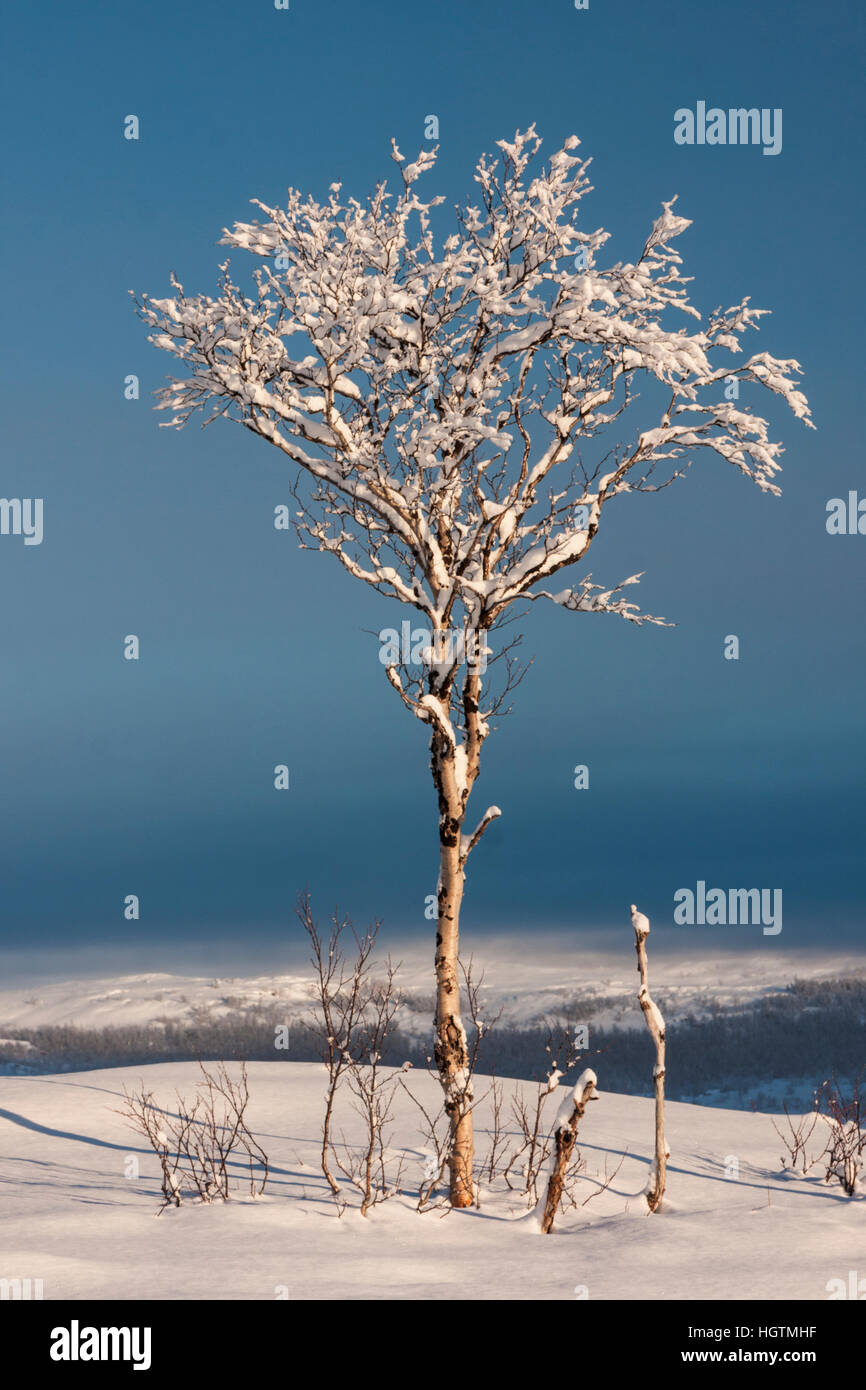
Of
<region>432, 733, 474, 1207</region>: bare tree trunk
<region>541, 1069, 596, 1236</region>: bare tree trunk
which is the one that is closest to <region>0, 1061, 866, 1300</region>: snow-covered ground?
<region>541, 1069, 596, 1236</region>: bare tree trunk

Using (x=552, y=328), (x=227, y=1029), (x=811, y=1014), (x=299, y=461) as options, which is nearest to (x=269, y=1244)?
(x=299, y=461)

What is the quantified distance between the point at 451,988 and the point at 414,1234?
2002 mm

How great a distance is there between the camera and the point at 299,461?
10.6 meters

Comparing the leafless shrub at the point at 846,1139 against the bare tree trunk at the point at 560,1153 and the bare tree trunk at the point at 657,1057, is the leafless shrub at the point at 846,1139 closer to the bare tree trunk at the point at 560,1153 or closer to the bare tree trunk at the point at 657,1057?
the bare tree trunk at the point at 657,1057

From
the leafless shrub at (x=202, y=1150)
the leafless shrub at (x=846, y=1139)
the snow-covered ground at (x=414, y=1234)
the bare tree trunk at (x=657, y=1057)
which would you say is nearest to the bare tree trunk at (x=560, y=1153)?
the snow-covered ground at (x=414, y=1234)

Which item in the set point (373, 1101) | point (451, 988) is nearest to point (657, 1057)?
point (451, 988)

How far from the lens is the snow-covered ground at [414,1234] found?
6910mm

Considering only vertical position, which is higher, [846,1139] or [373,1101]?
[373,1101]

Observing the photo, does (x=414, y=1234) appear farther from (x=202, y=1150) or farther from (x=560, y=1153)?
(x=202, y=1150)

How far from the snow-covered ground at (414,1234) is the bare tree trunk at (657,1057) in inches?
6.7

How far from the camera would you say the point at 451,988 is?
32.4 ft

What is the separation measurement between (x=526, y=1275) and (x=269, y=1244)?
1.82 m
